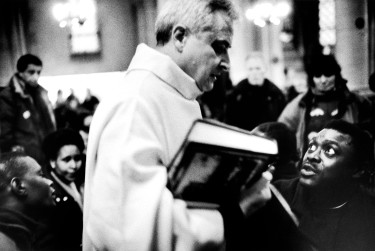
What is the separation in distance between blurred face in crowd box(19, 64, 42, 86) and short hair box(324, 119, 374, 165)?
1.84 metres

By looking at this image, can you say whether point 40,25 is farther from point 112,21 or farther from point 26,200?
point 26,200

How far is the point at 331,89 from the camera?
264cm

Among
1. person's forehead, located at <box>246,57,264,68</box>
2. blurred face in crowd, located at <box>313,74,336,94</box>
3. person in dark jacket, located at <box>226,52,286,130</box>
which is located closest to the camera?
Answer: blurred face in crowd, located at <box>313,74,336,94</box>

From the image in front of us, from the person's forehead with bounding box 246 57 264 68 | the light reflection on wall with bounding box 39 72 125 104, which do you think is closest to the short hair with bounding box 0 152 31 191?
the light reflection on wall with bounding box 39 72 125 104

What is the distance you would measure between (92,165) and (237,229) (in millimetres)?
401

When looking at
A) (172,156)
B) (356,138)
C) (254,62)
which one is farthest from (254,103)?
(172,156)

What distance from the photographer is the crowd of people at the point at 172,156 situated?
40.5 inches

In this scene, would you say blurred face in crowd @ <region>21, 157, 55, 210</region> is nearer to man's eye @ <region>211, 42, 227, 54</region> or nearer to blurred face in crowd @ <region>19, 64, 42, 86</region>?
blurred face in crowd @ <region>19, 64, 42, 86</region>

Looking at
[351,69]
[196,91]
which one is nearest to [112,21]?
[196,91]

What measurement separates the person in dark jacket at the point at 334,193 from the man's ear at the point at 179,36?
102 cm

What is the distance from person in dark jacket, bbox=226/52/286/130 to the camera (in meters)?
3.12

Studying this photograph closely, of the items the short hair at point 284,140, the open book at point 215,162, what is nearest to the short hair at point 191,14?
the open book at point 215,162

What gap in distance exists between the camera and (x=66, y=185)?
274cm

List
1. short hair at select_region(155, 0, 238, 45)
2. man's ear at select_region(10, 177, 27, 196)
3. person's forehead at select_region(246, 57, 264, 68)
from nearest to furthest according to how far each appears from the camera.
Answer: short hair at select_region(155, 0, 238, 45) < man's ear at select_region(10, 177, 27, 196) < person's forehead at select_region(246, 57, 264, 68)
